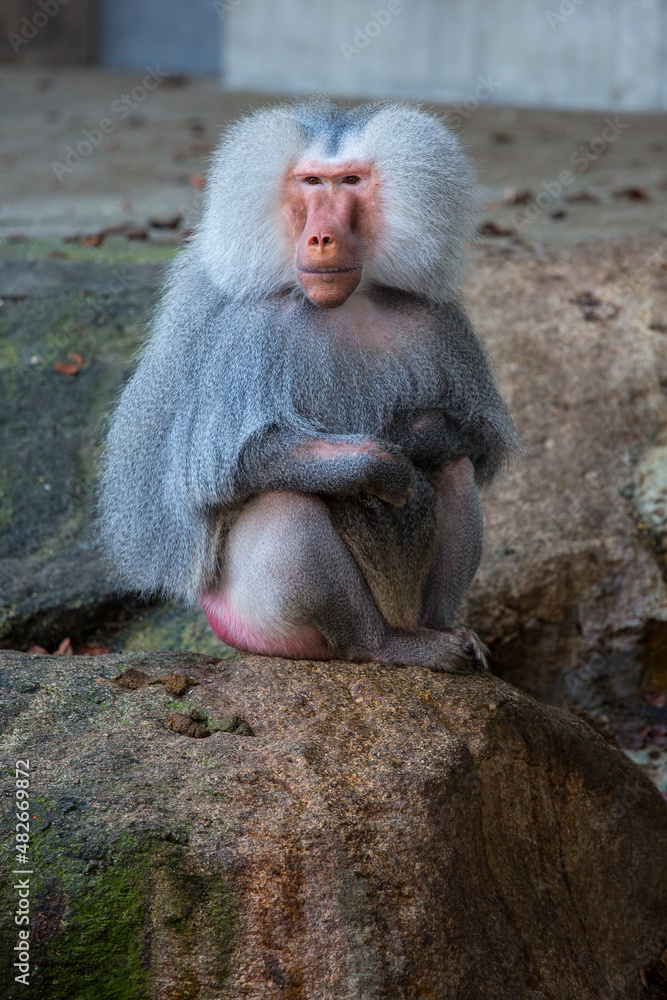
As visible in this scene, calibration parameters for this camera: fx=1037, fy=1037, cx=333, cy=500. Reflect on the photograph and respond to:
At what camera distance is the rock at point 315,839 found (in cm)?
242

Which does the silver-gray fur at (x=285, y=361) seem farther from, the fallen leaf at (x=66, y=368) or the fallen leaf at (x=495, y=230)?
the fallen leaf at (x=495, y=230)

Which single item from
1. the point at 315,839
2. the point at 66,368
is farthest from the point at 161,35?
the point at 315,839

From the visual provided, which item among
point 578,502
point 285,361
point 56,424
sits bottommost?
point 578,502

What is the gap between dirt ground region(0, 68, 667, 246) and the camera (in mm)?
7488

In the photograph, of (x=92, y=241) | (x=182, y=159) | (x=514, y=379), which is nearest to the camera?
(x=514, y=379)

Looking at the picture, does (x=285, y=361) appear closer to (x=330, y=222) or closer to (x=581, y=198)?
(x=330, y=222)

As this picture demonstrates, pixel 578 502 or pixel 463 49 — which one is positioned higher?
pixel 463 49

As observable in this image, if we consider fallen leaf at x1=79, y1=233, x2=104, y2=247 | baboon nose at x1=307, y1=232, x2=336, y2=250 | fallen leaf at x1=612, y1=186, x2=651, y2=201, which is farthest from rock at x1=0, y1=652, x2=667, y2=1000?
fallen leaf at x1=612, y1=186, x2=651, y2=201

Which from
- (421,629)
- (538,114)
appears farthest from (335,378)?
(538,114)

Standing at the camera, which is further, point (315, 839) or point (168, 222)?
point (168, 222)

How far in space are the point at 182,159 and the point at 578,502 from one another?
20.3 ft

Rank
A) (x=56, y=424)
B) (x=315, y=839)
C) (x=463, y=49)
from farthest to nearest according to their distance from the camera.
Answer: (x=463, y=49) → (x=56, y=424) → (x=315, y=839)

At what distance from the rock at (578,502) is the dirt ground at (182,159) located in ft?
5.09

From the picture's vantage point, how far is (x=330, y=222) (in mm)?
2963
